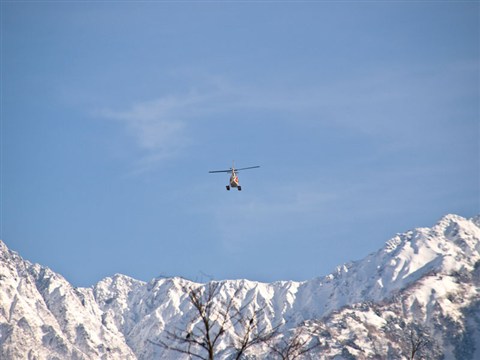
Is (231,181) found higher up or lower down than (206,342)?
higher up

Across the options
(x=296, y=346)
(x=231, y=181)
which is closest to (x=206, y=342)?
(x=296, y=346)

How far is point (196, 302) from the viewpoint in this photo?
4362 centimetres

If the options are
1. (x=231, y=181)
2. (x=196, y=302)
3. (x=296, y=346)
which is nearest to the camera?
(x=196, y=302)

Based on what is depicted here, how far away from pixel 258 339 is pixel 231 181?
77.1 m

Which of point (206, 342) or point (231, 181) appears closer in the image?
point (206, 342)

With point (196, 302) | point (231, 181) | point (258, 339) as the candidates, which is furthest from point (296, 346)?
point (231, 181)

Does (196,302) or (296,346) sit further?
(296,346)

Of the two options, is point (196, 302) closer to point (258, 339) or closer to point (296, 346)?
point (258, 339)

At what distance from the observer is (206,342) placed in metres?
43.9

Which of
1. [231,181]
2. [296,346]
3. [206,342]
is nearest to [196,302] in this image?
[206,342]

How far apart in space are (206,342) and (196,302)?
6.32ft

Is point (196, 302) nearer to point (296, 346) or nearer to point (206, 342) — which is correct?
point (206, 342)

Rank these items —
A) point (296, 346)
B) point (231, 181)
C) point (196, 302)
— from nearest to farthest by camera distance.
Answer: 1. point (196, 302)
2. point (296, 346)
3. point (231, 181)

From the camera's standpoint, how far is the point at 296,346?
163ft
